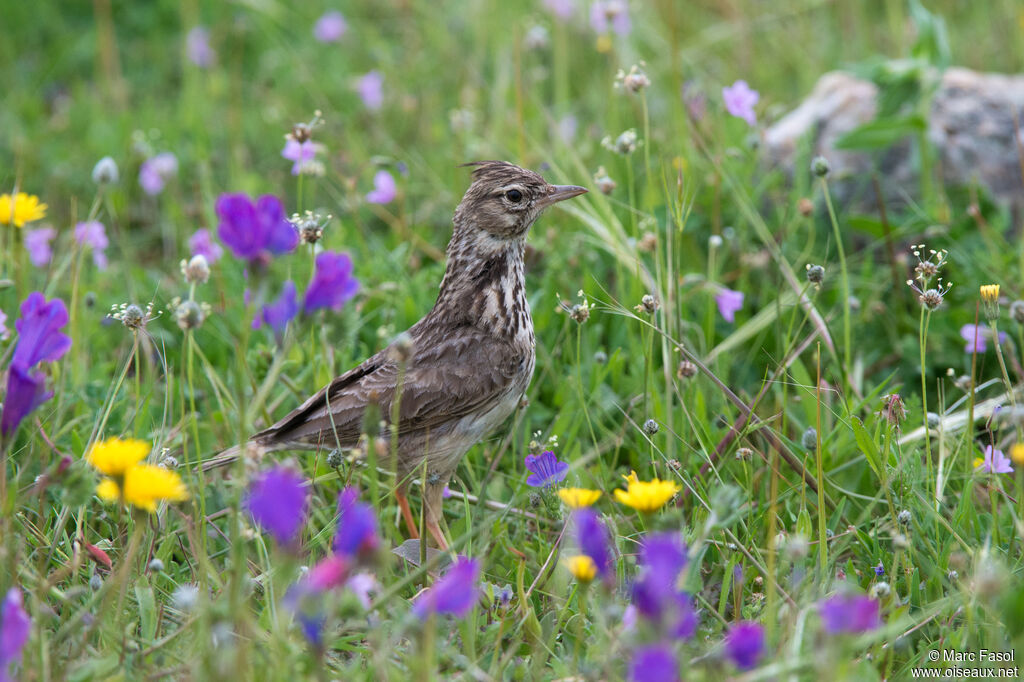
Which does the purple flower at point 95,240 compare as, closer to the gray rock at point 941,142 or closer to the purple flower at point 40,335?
the purple flower at point 40,335

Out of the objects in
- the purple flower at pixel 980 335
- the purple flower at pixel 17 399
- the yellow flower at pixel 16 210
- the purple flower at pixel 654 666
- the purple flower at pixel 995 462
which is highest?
the yellow flower at pixel 16 210

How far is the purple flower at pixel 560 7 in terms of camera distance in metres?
7.41

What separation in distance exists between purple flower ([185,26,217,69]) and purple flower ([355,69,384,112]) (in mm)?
1434

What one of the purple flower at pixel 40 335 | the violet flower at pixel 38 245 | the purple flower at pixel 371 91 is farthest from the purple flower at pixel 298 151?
the purple flower at pixel 371 91

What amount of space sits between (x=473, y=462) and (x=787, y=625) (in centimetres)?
188

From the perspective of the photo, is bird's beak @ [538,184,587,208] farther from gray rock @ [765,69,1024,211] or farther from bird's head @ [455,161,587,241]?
gray rock @ [765,69,1024,211]

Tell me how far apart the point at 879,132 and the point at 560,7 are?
2.83 meters

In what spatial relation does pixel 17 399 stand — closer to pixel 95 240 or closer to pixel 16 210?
pixel 16 210

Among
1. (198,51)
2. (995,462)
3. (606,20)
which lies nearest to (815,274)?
(995,462)

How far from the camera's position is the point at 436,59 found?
8.21 m

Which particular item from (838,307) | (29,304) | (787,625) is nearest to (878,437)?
(787,625)

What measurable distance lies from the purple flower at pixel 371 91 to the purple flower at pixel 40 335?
454cm

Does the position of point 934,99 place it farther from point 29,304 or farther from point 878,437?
point 29,304

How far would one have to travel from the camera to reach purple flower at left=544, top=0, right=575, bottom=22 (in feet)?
24.3
